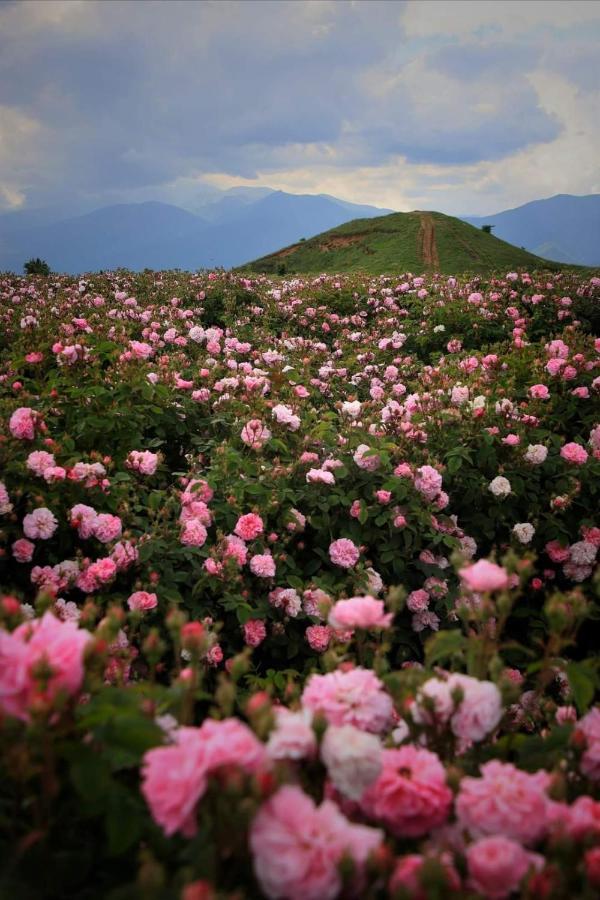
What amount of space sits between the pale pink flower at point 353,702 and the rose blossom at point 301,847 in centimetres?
24

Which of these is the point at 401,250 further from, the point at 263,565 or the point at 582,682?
the point at 582,682

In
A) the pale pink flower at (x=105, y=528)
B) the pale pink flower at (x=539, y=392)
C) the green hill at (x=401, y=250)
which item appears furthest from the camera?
the green hill at (x=401, y=250)

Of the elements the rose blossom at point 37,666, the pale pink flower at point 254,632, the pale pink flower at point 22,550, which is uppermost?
the rose blossom at point 37,666

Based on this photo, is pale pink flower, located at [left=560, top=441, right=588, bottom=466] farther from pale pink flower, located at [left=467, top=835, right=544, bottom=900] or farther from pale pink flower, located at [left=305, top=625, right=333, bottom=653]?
pale pink flower, located at [left=467, top=835, right=544, bottom=900]

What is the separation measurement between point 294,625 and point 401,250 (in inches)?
1472

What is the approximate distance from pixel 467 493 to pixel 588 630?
3.81 feet

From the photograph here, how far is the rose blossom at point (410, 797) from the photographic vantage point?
38.6 inches

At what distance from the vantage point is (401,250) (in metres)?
36.7

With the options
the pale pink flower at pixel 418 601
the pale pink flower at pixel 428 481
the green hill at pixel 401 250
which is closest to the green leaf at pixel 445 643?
the pale pink flower at pixel 418 601

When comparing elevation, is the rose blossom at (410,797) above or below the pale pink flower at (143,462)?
below

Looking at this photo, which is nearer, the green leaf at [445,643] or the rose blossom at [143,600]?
the green leaf at [445,643]

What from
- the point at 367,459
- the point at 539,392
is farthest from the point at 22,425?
the point at 539,392

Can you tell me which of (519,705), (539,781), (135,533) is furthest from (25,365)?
(539,781)

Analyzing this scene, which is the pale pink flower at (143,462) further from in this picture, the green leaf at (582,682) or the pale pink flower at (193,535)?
the green leaf at (582,682)
